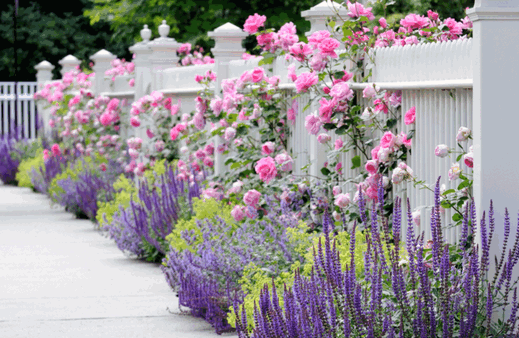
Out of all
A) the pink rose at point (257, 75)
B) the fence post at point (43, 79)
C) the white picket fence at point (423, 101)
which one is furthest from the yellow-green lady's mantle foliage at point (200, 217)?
the fence post at point (43, 79)

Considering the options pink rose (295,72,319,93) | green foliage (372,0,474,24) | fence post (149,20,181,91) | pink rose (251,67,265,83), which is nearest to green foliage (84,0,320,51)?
green foliage (372,0,474,24)

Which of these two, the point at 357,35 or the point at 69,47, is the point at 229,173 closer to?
the point at 357,35

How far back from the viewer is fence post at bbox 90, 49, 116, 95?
11.9 metres

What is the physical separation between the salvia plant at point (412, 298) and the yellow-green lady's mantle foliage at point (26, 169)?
1058 cm

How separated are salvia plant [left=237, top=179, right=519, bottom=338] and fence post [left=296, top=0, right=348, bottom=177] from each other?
2.21 m

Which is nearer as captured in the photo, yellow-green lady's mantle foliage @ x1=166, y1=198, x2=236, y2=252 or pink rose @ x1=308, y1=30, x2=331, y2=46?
pink rose @ x1=308, y1=30, x2=331, y2=46

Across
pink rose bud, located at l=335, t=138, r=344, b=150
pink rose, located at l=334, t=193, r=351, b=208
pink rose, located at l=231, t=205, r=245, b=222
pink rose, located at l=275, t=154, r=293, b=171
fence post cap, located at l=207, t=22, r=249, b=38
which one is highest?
fence post cap, located at l=207, t=22, r=249, b=38

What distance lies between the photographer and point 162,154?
8867 millimetres

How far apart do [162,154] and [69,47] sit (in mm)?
17547

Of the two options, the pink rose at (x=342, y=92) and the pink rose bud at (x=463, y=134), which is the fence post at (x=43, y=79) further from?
the pink rose bud at (x=463, y=134)

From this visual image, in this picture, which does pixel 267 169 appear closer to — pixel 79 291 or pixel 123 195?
pixel 79 291

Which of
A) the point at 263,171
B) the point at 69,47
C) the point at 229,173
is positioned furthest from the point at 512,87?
the point at 69,47

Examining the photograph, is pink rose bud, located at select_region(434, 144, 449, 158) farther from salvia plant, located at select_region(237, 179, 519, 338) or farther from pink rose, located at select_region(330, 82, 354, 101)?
pink rose, located at select_region(330, 82, 354, 101)

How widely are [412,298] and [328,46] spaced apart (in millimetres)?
2101
